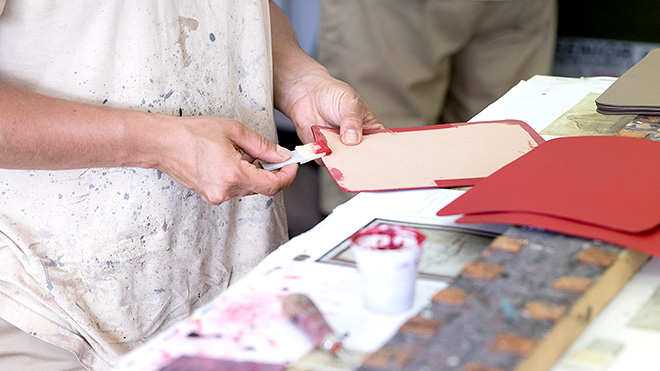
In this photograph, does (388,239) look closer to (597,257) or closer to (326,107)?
(597,257)

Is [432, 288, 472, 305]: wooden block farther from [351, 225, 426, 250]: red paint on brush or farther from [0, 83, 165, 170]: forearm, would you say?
[0, 83, 165, 170]: forearm

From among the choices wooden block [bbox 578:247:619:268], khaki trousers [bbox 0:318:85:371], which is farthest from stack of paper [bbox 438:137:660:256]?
khaki trousers [bbox 0:318:85:371]

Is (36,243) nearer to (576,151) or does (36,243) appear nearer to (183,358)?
(183,358)

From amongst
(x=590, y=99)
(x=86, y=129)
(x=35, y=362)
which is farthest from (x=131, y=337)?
(x=590, y=99)

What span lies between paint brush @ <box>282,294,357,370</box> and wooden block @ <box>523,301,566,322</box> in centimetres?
16

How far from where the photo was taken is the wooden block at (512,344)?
579 millimetres

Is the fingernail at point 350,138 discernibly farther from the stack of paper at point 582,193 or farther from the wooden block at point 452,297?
the wooden block at point 452,297

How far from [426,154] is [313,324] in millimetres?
531

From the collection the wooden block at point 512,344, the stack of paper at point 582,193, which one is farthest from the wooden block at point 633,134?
the wooden block at point 512,344

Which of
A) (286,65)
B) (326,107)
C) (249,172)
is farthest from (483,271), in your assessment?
(286,65)

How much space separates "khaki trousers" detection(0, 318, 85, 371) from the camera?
979 mm

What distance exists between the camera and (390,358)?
0.58 metres

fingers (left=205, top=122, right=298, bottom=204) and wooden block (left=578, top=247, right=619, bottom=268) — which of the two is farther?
fingers (left=205, top=122, right=298, bottom=204)

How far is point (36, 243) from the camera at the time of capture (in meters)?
1.04
